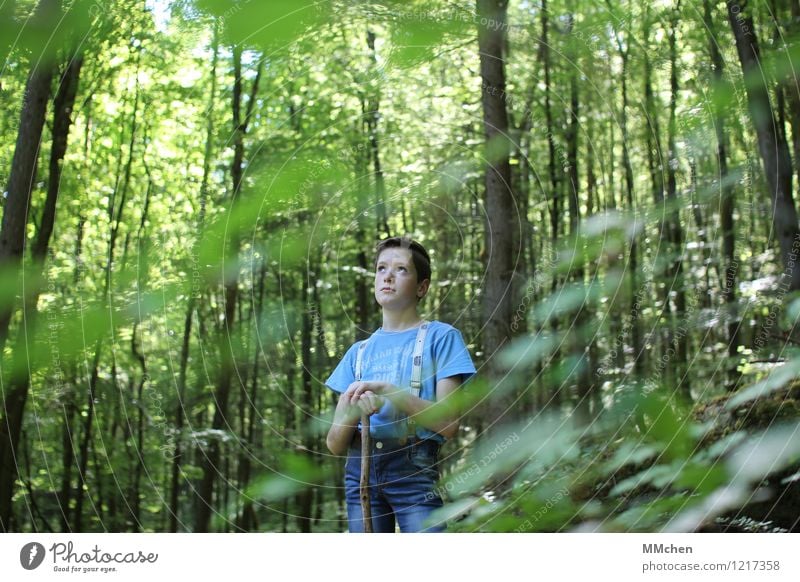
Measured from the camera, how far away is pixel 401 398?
2.29 m

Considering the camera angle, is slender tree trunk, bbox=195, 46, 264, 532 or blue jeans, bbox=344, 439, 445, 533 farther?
slender tree trunk, bbox=195, 46, 264, 532

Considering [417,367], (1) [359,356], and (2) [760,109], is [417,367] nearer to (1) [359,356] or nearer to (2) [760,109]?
(1) [359,356]

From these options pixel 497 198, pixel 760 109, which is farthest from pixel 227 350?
pixel 760 109

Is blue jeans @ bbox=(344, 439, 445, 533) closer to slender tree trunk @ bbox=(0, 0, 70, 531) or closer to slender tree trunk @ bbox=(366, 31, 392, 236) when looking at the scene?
slender tree trunk @ bbox=(366, 31, 392, 236)

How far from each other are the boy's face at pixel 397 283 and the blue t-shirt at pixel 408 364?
9cm

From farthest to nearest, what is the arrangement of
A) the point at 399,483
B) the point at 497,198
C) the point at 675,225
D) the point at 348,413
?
the point at 497,198 < the point at 675,225 < the point at 348,413 < the point at 399,483

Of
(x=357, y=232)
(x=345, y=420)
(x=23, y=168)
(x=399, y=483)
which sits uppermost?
(x=23, y=168)

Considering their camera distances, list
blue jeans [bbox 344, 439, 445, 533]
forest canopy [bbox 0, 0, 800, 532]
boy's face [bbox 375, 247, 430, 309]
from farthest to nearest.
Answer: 1. forest canopy [bbox 0, 0, 800, 532]
2. boy's face [bbox 375, 247, 430, 309]
3. blue jeans [bbox 344, 439, 445, 533]

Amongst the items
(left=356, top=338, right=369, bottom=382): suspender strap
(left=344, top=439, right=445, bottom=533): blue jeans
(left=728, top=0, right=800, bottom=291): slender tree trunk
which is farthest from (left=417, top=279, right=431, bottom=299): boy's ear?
(left=728, top=0, right=800, bottom=291): slender tree trunk

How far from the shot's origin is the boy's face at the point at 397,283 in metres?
2.40

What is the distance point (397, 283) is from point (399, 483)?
1.95 feet

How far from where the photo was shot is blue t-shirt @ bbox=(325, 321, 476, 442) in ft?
7.50

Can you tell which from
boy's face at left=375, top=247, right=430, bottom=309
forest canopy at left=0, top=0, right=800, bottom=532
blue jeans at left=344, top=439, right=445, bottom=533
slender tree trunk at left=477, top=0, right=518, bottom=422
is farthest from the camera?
slender tree trunk at left=477, top=0, right=518, bottom=422
